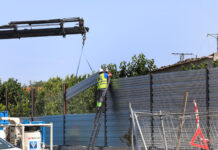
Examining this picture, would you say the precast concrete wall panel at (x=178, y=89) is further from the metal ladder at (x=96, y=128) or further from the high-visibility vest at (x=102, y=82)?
the metal ladder at (x=96, y=128)

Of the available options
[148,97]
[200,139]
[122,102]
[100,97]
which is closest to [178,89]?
[148,97]

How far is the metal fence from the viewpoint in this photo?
13.9m

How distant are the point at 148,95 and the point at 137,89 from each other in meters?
0.66

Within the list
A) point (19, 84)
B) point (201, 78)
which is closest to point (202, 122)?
point (201, 78)

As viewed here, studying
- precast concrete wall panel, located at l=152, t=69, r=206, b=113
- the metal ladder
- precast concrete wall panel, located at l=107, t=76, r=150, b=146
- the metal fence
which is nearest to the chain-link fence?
the metal fence

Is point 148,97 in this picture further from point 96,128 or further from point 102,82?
point 96,128

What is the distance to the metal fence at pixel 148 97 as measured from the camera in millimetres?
13922

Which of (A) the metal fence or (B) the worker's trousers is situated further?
(B) the worker's trousers

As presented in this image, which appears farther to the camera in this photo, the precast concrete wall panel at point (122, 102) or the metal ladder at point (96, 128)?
the metal ladder at point (96, 128)

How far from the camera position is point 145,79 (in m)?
16.1

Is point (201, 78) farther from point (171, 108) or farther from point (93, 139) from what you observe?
point (93, 139)

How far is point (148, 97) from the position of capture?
15.9 m

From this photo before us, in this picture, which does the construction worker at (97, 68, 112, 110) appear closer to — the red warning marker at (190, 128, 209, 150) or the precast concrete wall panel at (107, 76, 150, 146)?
the precast concrete wall panel at (107, 76, 150, 146)

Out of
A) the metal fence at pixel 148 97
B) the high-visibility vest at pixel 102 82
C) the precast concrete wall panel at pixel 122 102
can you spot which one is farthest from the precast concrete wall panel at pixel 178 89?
the high-visibility vest at pixel 102 82
